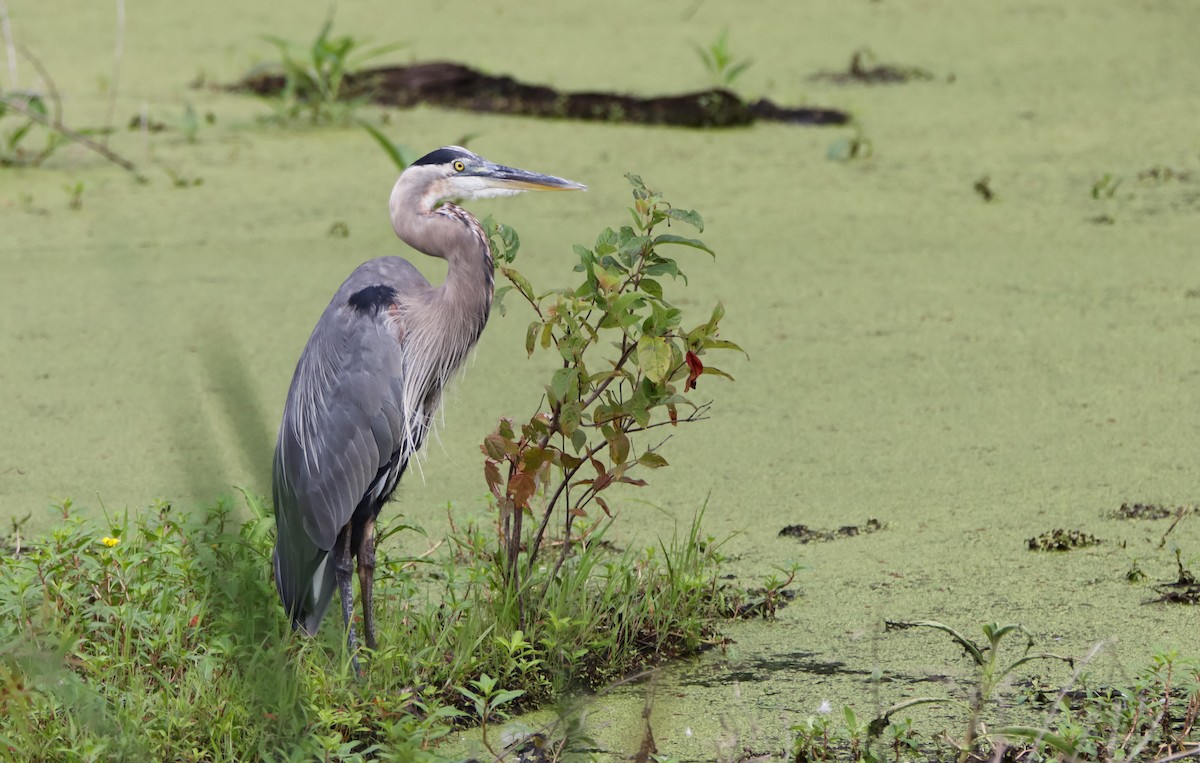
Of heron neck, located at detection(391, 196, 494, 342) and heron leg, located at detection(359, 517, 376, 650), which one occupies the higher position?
heron neck, located at detection(391, 196, 494, 342)

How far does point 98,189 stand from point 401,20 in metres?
2.47

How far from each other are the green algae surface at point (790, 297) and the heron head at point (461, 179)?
0.44 metres

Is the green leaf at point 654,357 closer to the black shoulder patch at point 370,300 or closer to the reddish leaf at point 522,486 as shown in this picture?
the reddish leaf at point 522,486

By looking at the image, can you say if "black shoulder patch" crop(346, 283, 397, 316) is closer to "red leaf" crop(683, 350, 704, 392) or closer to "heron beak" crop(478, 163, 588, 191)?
"heron beak" crop(478, 163, 588, 191)

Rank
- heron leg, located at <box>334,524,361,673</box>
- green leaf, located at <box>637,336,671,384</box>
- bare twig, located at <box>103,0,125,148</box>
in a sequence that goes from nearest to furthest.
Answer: green leaf, located at <box>637,336,671,384</box> < heron leg, located at <box>334,524,361,673</box> < bare twig, located at <box>103,0,125,148</box>

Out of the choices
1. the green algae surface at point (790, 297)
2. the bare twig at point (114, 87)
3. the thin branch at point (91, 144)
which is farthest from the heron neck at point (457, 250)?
the bare twig at point (114, 87)

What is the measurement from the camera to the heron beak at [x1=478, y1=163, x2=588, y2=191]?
242 cm

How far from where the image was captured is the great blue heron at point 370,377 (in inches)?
90.4

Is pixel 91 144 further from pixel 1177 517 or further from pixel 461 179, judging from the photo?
pixel 1177 517

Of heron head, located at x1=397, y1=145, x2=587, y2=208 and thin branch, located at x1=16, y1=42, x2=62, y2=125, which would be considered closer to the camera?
heron head, located at x1=397, y1=145, x2=587, y2=208

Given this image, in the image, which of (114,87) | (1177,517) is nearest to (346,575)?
(1177,517)

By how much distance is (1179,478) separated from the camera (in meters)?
2.88

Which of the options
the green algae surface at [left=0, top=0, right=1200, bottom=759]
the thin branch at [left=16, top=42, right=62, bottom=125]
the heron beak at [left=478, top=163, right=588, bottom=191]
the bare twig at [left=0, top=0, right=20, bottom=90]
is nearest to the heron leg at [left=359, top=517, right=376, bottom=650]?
the green algae surface at [left=0, top=0, right=1200, bottom=759]

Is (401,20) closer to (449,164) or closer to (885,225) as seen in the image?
(885,225)
